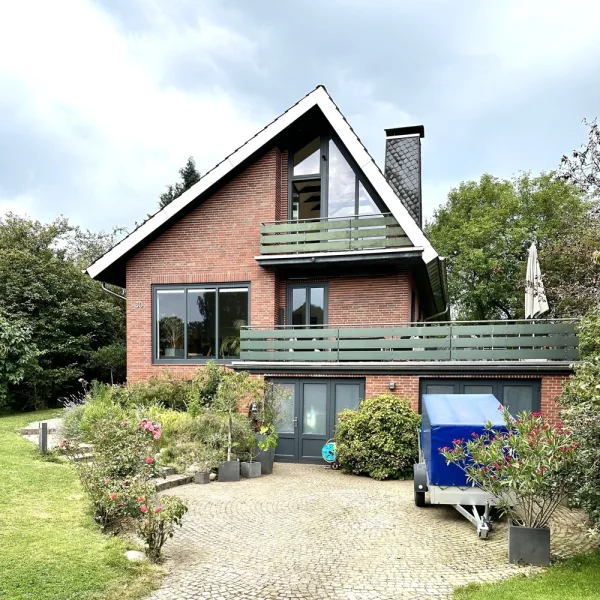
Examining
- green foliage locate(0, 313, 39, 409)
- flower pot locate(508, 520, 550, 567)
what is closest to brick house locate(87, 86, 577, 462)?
green foliage locate(0, 313, 39, 409)

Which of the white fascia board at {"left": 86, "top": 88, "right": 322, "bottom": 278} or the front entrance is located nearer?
the front entrance

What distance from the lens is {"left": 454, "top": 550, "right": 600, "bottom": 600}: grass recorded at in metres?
4.63

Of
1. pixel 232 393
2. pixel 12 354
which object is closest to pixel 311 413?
pixel 232 393

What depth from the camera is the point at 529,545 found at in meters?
5.58

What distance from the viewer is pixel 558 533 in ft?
21.7

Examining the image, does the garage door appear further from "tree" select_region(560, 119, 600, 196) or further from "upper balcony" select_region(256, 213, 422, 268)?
"tree" select_region(560, 119, 600, 196)

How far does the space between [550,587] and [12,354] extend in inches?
594

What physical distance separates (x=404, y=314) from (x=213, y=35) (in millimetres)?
9492

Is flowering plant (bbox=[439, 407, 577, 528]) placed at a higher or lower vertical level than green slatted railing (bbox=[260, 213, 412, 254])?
lower

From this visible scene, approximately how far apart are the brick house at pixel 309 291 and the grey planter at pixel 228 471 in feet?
7.78

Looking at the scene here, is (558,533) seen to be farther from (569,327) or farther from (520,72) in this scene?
(520,72)

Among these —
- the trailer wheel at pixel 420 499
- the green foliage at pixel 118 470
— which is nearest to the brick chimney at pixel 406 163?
the trailer wheel at pixel 420 499

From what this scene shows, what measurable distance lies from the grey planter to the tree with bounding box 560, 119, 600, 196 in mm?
8517

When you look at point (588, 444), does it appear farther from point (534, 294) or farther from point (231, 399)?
point (231, 399)
